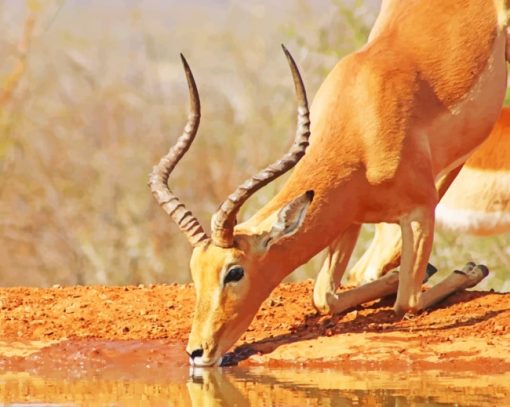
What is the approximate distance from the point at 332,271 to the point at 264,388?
7.67 ft

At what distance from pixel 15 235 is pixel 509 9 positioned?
745 cm

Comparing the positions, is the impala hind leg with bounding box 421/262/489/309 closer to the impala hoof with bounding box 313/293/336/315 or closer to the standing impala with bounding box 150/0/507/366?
the standing impala with bounding box 150/0/507/366

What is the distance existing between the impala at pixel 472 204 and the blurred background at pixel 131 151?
3.38 m

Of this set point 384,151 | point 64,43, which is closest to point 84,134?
point 64,43

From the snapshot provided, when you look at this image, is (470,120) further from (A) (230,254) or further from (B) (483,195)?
(A) (230,254)

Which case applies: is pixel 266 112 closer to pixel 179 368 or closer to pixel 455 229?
pixel 455 229

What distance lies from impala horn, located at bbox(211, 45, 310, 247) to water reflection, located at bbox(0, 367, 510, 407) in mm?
899

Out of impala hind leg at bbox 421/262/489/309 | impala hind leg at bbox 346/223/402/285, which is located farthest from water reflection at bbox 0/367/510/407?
impala hind leg at bbox 346/223/402/285

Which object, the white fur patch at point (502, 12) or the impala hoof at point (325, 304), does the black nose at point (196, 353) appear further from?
the white fur patch at point (502, 12)

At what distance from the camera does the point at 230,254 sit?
40.8 ft

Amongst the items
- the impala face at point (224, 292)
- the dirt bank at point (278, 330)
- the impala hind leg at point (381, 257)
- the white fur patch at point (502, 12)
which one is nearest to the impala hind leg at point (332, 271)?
the dirt bank at point (278, 330)

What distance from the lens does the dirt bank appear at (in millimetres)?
12664

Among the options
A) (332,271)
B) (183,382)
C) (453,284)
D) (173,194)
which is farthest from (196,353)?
(453,284)

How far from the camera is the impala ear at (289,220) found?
41.7ft
